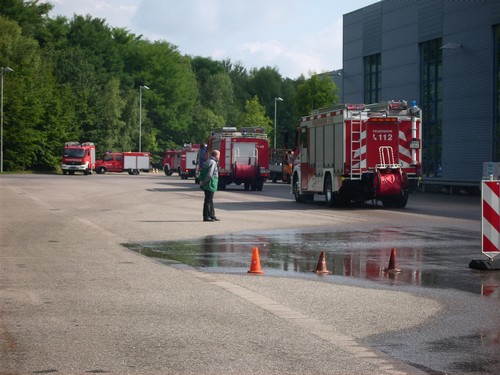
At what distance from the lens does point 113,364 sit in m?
7.34

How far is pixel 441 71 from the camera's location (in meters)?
59.5

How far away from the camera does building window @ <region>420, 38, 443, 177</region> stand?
5956 cm

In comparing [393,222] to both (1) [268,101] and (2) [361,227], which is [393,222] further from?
(1) [268,101]

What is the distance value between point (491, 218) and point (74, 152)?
2966 inches

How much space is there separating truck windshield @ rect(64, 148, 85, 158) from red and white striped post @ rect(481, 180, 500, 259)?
2945 inches

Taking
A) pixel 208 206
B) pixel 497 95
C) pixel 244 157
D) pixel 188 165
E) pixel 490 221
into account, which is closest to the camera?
pixel 490 221

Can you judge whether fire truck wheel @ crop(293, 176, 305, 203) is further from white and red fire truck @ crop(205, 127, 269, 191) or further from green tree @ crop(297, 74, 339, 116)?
green tree @ crop(297, 74, 339, 116)

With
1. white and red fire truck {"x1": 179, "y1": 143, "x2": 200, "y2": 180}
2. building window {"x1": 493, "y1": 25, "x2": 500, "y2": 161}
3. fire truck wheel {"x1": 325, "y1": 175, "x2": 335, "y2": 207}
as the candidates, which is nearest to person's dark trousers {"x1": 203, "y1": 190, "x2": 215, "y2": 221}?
fire truck wheel {"x1": 325, "y1": 175, "x2": 335, "y2": 207}

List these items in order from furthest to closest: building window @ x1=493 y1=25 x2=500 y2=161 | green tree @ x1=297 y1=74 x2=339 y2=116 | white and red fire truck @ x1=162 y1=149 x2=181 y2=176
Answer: white and red fire truck @ x1=162 y1=149 x2=181 y2=176, green tree @ x1=297 y1=74 x2=339 y2=116, building window @ x1=493 y1=25 x2=500 y2=161

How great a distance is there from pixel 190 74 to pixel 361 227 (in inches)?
4863

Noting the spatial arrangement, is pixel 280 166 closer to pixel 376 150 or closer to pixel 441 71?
pixel 441 71

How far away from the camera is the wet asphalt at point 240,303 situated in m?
7.60

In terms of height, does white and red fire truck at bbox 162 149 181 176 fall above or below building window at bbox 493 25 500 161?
below

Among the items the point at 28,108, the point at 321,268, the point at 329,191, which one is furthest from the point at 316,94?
the point at 321,268
